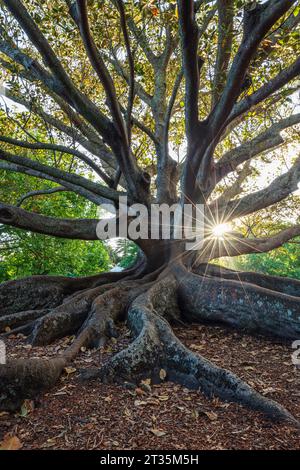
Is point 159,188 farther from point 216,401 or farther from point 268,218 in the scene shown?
point 268,218

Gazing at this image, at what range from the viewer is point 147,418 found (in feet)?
7.80

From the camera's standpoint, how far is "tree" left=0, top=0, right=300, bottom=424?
300 centimetres

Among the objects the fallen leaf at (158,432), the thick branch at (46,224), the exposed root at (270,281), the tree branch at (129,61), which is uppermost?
the tree branch at (129,61)

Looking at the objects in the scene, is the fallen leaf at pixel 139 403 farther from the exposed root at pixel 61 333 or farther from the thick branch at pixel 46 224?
the thick branch at pixel 46 224

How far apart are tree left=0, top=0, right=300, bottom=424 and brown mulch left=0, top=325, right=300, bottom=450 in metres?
0.15

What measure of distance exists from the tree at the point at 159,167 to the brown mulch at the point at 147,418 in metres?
0.15

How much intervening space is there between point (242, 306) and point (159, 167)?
340cm

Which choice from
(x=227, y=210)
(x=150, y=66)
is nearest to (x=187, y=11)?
(x=227, y=210)

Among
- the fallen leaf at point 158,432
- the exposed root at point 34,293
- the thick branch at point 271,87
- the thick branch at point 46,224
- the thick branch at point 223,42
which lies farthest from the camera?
the exposed root at point 34,293

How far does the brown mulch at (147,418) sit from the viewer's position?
2094mm

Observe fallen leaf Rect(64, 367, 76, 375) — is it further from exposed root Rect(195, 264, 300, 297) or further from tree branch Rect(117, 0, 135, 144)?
exposed root Rect(195, 264, 300, 297)

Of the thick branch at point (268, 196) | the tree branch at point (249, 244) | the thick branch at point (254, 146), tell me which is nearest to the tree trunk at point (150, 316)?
the tree branch at point (249, 244)

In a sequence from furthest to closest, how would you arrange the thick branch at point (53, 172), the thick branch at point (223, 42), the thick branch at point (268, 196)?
the thick branch at point (268, 196) → the thick branch at point (53, 172) → the thick branch at point (223, 42)

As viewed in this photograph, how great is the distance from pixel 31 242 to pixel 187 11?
27.3 ft
